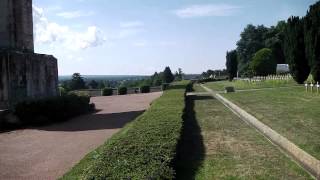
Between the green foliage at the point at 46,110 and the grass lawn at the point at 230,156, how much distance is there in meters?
7.58

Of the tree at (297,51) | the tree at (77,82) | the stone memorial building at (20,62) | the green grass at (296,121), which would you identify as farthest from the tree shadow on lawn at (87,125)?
the tree at (77,82)

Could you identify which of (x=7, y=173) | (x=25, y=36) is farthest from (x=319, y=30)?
(x=7, y=173)

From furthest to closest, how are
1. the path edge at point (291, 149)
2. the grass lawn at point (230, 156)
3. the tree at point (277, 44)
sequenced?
the tree at point (277, 44), the path edge at point (291, 149), the grass lawn at point (230, 156)

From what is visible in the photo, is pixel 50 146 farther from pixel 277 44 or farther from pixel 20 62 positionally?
pixel 277 44

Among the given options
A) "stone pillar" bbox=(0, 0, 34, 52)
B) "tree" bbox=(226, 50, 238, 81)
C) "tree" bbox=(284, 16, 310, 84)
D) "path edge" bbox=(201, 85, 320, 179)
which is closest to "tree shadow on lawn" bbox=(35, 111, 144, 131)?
"path edge" bbox=(201, 85, 320, 179)

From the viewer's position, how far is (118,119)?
1992 cm

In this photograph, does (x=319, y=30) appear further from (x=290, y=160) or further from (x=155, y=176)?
(x=155, y=176)

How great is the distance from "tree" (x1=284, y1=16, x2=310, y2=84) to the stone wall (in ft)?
56.7

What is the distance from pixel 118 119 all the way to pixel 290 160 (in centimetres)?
1117

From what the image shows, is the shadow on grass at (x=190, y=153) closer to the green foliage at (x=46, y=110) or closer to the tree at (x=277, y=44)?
the green foliage at (x=46, y=110)

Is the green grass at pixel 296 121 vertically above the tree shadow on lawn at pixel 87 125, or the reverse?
the green grass at pixel 296 121

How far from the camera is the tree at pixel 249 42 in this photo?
90500mm

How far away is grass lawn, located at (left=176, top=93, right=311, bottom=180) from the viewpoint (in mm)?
8594

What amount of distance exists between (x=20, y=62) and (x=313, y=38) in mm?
17610
